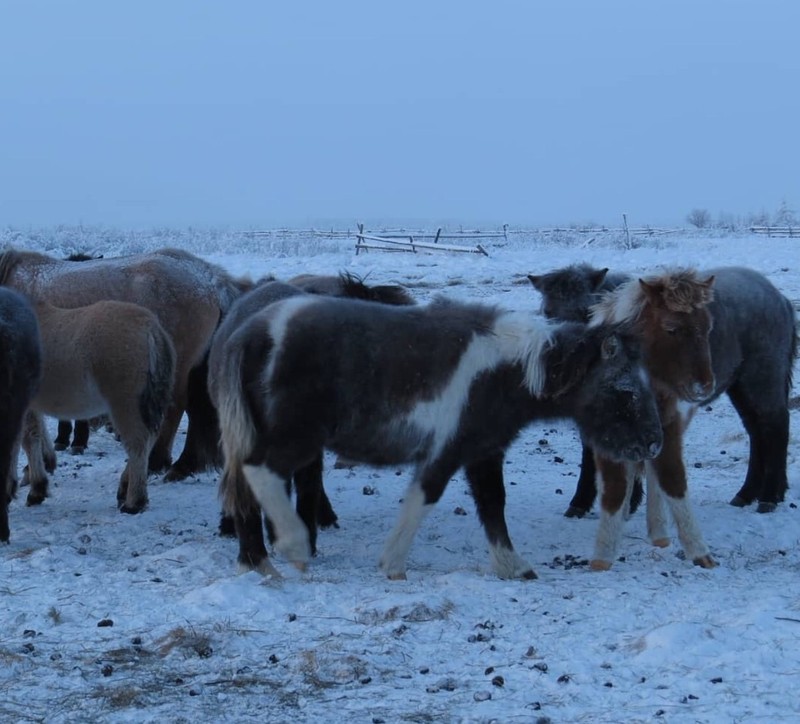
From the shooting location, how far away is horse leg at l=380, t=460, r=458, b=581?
20.3 feet

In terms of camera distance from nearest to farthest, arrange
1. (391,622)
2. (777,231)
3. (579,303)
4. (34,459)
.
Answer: (391,622)
(579,303)
(34,459)
(777,231)

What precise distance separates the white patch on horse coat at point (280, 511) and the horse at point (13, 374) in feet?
6.51

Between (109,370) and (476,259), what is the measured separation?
72.8 feet

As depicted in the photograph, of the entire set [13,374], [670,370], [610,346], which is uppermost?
[610,346]

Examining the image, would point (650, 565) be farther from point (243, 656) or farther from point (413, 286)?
point (413, 286)

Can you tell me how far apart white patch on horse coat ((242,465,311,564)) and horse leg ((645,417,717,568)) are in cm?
238

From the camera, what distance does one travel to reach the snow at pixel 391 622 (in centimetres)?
420

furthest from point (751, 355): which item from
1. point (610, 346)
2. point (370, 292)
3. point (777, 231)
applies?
point (777, 231)

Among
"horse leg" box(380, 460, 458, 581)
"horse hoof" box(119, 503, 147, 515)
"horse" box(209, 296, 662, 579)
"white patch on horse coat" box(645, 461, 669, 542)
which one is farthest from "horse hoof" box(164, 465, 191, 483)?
"white patch on horse coat" box(645, 461, 669, 542)

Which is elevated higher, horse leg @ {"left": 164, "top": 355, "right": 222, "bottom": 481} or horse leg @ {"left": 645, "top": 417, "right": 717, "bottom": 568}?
horse leg @ {"left": 645, "top": 417, "right": 717, "bottom": 568}

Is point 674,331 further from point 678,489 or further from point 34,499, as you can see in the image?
point 34,499

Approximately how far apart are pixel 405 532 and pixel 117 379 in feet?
10.1

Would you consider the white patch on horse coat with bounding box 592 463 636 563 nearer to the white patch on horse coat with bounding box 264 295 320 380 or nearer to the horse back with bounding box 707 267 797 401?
the horse back with bounding box 707 267 797 401

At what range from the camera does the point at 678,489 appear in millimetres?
6938
